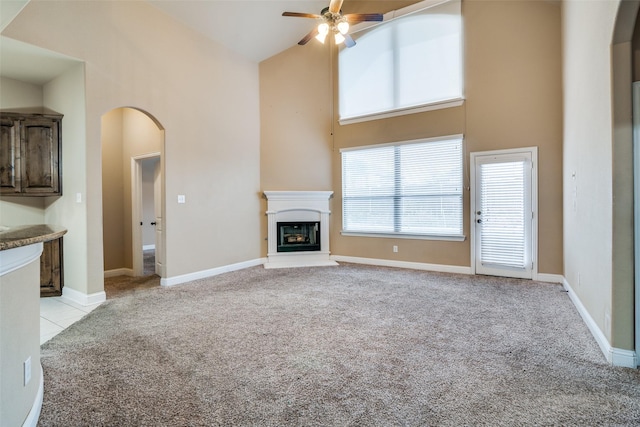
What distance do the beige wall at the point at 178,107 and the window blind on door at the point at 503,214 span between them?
4.02 m

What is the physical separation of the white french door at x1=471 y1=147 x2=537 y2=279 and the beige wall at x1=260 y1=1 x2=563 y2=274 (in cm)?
13

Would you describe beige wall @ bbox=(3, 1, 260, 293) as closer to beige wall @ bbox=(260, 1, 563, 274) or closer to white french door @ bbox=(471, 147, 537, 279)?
beige wall @ bbox=(260, 1, 563, 274)

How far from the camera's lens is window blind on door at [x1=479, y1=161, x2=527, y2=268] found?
4855 mm

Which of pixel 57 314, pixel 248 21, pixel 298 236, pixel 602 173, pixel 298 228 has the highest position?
pixel 248 21

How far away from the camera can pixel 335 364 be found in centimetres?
234

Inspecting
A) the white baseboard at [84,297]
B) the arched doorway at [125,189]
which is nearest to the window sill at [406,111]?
the arched doorway at [125,189]

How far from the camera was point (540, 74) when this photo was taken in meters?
4.68

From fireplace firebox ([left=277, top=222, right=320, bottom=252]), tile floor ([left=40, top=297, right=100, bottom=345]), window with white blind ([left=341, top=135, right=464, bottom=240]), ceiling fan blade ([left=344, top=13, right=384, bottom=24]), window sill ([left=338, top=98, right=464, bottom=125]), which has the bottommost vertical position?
tile floor ([left=40, top=297, right=100, bottom=345])

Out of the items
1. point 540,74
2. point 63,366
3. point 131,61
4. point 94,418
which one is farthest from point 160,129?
point 540,74

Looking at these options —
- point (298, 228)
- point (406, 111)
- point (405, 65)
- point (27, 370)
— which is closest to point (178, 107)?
point (298, 228)

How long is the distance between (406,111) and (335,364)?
186 inches

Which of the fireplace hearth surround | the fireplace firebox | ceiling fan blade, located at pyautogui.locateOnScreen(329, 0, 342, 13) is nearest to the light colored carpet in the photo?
the fireplace hearth surround

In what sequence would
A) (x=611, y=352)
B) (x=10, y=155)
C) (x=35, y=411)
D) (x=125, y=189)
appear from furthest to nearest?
(x=125, y=189) → (x=10, y=155) → (x=611, y=352) → (x=35, y=411)

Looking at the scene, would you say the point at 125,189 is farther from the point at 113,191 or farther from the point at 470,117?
the point at 470,117
